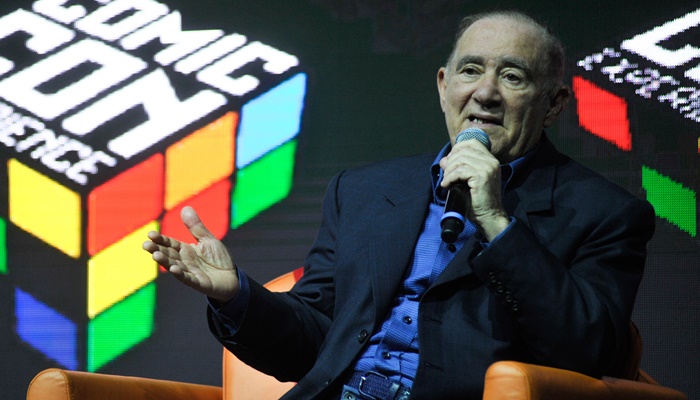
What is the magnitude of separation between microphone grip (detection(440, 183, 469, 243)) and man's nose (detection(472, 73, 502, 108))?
37cm

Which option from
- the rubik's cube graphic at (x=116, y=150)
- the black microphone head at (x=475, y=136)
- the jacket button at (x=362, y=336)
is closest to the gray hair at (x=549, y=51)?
the black microphone head at (x=475, y=136)

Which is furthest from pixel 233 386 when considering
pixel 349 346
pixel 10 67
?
pixel 10 67

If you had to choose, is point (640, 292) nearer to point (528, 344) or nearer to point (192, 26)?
point (528, 344)

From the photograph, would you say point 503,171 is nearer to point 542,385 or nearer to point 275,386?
point 542,385

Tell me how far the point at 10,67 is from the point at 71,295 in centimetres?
84

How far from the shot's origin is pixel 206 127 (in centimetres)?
285

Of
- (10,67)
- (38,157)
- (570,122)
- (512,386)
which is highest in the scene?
(512,386)

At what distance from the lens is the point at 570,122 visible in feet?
8.57

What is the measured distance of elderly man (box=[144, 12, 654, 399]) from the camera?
4.94 feet

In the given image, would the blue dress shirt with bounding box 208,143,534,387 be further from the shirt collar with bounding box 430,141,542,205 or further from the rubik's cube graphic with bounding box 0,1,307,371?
the rubik's cube graphic with bounding box 0,1,307,371

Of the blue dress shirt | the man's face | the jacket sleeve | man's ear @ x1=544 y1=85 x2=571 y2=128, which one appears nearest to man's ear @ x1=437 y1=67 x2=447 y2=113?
the man's face

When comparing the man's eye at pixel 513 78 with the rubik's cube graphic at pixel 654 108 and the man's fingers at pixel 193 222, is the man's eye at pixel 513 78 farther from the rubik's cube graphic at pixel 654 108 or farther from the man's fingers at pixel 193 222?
the rubik's cube graphic at pixel 654 108

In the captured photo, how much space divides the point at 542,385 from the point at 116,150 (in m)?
1.98

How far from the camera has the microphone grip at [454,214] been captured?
4.52 feet
